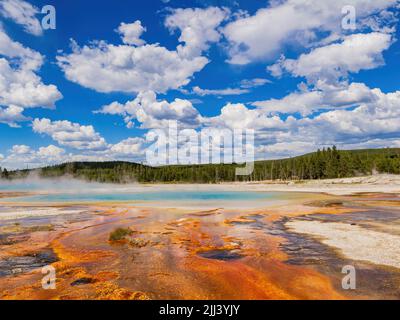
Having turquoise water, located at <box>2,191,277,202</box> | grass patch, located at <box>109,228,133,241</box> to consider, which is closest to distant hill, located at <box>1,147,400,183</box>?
turquoise water, located at <box>2,191,277,202</box>

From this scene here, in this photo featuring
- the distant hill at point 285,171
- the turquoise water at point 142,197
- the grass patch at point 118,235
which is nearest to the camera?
the grass patch at point 118,235

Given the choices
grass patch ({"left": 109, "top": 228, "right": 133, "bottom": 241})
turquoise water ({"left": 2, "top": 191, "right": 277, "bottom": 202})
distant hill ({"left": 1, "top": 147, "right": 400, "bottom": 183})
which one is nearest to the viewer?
grass patch ({"left": 109, "top": 228, "right": 133, "bottom": 241})

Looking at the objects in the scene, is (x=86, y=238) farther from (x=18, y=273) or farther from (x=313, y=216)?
(x=313, y=216)

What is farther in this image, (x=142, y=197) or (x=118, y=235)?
(x=142, y=197)

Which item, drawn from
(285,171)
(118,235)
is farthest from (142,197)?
(285,171)

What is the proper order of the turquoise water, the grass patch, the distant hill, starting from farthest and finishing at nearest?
the distant hill < the turquoise water < the grass patch

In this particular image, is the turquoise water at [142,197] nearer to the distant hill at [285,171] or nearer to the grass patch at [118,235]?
the grass patch at [118,235]

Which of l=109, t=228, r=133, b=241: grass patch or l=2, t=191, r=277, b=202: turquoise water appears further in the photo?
l=2, t=191, r=277, b=202: turquoise water

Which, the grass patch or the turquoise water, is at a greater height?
the grass patch

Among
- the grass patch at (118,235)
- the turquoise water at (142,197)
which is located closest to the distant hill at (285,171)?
the turquoise water at (142,197)

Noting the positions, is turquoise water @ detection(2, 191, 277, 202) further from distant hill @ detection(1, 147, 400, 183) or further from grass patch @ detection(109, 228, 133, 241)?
distant hill @ detection(1, 147, 400, 183)

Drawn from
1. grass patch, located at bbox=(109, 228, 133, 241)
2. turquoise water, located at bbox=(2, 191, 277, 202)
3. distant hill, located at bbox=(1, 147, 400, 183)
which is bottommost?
turquoise water, located at bbox=(2, 191, 277, 202)

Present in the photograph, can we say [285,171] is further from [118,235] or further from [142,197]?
[118,235]
